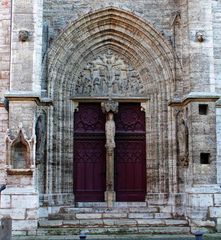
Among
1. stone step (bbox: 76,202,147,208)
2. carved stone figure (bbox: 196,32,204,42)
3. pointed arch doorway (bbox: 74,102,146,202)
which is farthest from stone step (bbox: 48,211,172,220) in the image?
carved stone figure (bbox: 196,32,204,42)

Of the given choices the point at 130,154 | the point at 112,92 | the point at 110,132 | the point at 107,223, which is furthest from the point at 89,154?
the point at 107,223

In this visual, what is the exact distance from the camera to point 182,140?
11992 mm

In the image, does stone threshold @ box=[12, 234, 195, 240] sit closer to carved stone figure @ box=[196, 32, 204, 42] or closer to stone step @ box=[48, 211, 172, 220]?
stone step @ box=[48, 211, 172, 220]

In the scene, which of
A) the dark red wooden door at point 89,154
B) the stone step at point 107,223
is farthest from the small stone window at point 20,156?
the dark red wooden door at point 89,154

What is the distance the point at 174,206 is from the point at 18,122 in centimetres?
435

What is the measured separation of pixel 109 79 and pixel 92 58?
737 mm

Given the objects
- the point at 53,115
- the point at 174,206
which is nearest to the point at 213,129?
the point at 174,206

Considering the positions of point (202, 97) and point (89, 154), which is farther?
point (89, 154)

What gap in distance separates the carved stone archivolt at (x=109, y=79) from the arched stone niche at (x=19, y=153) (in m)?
2.59

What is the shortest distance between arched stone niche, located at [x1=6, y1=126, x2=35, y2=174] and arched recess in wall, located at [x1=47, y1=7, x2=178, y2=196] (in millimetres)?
1205

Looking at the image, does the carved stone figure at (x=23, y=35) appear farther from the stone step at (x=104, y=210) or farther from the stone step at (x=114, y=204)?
the stone step at (x=114, y=204)

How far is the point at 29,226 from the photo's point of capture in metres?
10.4

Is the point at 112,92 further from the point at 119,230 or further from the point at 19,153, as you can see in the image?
the point at 119,230

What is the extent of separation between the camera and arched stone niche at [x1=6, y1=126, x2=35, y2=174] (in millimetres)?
10688
